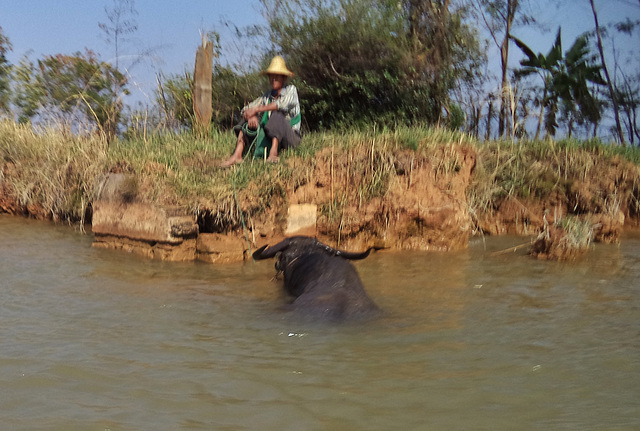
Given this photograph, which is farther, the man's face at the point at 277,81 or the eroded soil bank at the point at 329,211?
the man's face at the point at 277,81

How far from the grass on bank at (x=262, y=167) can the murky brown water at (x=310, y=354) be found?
1226 mm

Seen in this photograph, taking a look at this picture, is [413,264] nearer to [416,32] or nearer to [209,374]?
[209,374]

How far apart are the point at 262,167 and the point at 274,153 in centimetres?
46

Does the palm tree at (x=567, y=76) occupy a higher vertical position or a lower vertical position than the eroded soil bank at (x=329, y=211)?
higher

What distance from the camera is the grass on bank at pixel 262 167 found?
633 centimetres

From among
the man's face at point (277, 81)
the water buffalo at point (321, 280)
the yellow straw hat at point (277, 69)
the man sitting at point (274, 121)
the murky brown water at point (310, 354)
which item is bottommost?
the murky brown water at point (310, 354)

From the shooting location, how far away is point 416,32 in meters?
11.4

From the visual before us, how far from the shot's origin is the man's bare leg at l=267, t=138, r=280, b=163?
6785 millimetres

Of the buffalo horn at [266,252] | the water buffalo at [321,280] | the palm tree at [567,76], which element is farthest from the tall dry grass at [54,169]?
the palm tree at [567,76]

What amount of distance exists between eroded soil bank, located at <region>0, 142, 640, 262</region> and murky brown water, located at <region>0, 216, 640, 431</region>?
2.52ft

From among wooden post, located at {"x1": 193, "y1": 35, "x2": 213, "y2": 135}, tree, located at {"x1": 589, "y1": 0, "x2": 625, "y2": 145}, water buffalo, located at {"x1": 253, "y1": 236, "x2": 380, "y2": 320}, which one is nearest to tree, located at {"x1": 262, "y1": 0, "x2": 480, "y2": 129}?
wooden post, located at {"x1": 193, "y1": 35, "x2": 213, "y2": 135}

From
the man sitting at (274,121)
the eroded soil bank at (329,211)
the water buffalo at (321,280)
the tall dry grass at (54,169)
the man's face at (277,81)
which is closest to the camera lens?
the water buffalo at (321,280)

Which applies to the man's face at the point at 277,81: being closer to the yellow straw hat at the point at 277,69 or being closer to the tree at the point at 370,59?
the yellow straw hat at the point at 277,69

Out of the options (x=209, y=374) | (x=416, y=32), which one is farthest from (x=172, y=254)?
(x=416, y=32)
